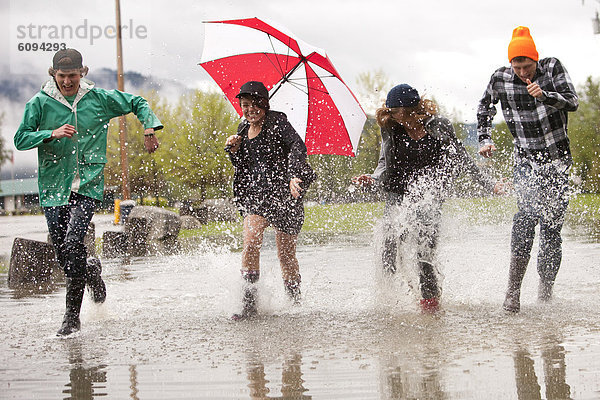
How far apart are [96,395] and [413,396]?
144 cm

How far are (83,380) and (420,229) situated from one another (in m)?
2.83

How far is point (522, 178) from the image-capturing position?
217 inches

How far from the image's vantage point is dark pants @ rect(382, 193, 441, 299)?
5566 mm

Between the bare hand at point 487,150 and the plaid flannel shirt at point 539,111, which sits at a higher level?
the plaid flannel shirt at point 539,111

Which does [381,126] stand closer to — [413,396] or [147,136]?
[147,136]

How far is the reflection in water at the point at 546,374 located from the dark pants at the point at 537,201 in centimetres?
137

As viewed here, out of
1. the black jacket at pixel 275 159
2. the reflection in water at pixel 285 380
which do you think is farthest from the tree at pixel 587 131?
the reflection in water at pixel 285 380

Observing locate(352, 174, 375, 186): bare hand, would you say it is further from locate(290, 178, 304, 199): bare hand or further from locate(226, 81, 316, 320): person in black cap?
locate(290, 178, 304, 199): bare hand

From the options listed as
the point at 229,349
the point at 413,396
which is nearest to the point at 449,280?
the point at 229,349

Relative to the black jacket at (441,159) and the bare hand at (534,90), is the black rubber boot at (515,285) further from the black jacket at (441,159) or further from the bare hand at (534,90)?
the bare hand at (534,90)

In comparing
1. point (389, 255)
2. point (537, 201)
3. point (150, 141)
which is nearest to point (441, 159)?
point (537, 201)

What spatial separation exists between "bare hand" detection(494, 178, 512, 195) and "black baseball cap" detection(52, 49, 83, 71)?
10.3 ft

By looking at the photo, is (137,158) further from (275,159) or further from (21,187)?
(21,187)

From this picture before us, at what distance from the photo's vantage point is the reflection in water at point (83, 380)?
11.4 ft
